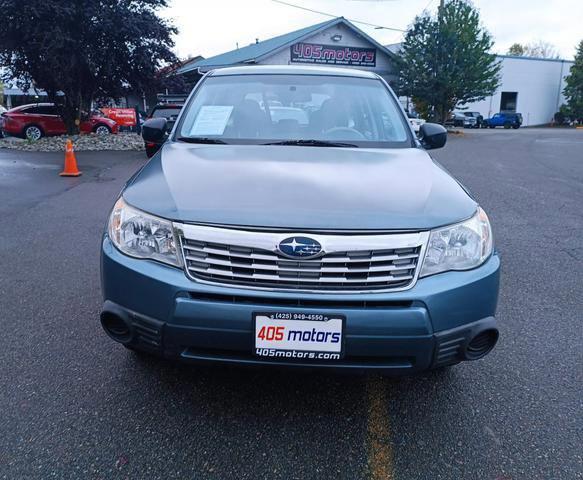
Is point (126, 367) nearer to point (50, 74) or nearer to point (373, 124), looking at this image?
point (373, 124)

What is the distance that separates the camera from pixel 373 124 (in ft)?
11.4

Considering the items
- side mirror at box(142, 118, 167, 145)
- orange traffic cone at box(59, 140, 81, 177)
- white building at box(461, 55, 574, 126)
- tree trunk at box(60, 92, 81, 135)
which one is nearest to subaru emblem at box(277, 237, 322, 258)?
side mirror at box(142, 118, 167, 145)

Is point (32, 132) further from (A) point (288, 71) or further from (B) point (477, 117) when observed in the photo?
(B) point (477, 117)

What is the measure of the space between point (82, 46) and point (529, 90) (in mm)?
43591

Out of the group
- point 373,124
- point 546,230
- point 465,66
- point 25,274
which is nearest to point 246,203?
point 373,124

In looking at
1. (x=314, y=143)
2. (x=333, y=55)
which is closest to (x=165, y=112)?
(x=314, y=143)

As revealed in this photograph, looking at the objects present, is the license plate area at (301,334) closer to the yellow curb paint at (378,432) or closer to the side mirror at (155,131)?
the yellow curb paint at (378,432)

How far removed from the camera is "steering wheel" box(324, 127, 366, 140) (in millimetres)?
3307

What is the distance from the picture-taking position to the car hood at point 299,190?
2.09 metres

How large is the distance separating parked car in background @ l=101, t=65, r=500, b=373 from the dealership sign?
2592 cm

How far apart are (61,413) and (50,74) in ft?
51.1

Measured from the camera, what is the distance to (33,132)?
20.0m

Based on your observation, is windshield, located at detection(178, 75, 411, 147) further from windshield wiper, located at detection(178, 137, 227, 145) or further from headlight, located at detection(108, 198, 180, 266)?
headlight, located at detection(108, 198, 180, 266)

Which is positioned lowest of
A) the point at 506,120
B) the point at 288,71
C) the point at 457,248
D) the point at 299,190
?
the point at 506,120
